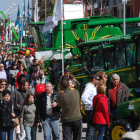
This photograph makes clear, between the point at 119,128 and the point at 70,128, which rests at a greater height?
the point at 70,128

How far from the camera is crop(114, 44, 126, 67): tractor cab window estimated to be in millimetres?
11764

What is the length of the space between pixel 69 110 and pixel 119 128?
1314mm

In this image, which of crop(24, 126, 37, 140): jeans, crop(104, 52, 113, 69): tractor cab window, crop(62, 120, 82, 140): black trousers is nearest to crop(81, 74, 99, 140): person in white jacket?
crop(62, 120, 82, 140): black trousers

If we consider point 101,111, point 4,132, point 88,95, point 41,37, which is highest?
point 41,37

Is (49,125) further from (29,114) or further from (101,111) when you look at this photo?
(101,111)

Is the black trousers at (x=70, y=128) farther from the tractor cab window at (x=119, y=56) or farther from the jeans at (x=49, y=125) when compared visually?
the tractor cab window at (x=119, y=56)

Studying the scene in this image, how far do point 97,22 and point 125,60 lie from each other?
10.4 m

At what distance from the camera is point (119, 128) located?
7766mm

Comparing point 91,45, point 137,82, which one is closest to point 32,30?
point 91,45

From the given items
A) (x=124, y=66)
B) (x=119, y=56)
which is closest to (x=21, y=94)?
(x=124, y=66)

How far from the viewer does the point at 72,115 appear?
7.09 m

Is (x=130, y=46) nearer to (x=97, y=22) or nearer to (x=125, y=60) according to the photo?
(x=125, y=60)

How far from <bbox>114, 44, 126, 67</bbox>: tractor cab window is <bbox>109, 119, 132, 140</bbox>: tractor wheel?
412 centimetres

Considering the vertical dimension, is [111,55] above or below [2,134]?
above
